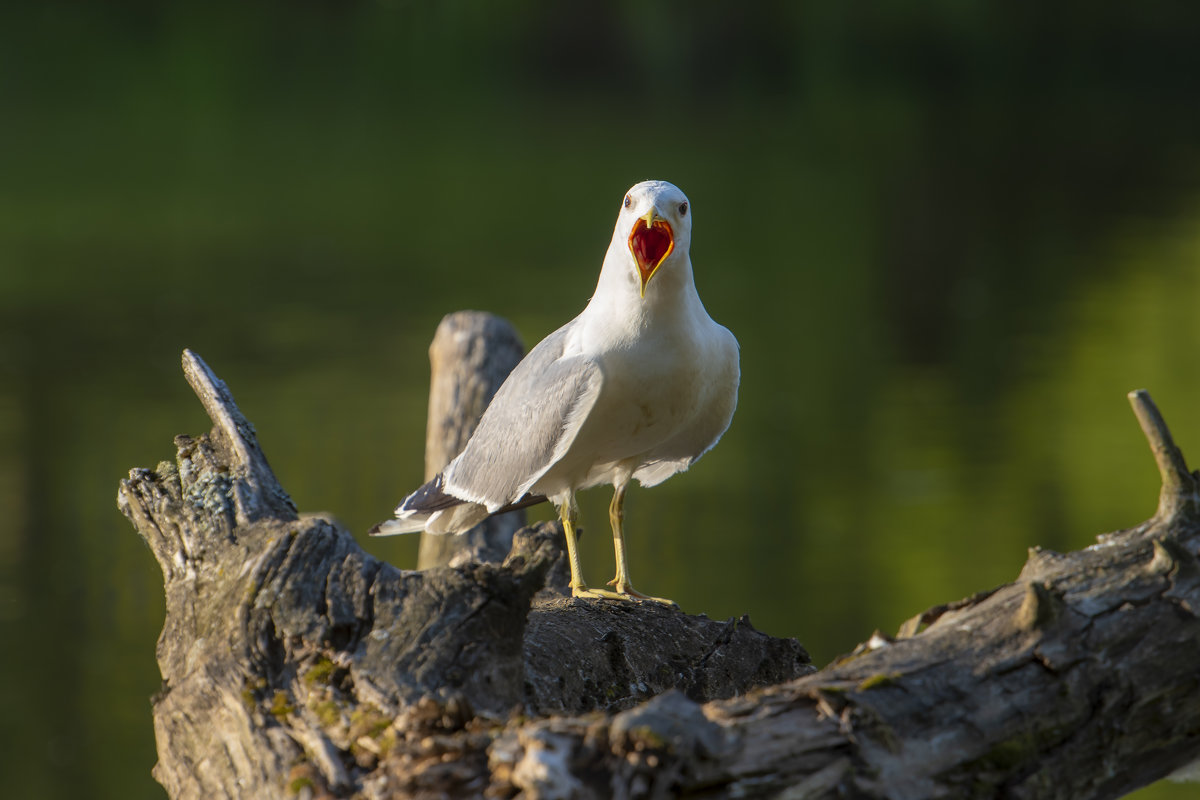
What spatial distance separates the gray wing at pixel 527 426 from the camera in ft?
11.1

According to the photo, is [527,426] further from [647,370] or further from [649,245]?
[649,245]

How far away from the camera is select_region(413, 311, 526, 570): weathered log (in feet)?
18.2

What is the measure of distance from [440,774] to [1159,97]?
95.3ft

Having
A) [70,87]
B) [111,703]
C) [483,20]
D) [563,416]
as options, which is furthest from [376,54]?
[563,416]

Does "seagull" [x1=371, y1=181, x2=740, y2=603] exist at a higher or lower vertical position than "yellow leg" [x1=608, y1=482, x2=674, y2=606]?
higher

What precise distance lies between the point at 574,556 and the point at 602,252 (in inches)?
536

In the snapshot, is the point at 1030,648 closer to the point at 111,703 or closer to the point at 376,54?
the point at 111,703

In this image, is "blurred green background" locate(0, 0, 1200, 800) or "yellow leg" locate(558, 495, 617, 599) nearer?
"yellow leg" locate(558, 495, 617, 599)

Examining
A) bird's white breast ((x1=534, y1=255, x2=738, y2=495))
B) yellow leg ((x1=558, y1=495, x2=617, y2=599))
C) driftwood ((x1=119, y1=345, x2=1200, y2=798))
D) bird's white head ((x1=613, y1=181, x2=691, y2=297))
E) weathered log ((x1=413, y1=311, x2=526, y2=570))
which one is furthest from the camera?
weathered log ((x1=413, y1=311, x2=526, y2=570))

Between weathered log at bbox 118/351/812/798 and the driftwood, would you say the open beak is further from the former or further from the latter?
the driftwood

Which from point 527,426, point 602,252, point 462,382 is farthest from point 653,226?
point 602,252

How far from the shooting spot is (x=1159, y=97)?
2770 cm

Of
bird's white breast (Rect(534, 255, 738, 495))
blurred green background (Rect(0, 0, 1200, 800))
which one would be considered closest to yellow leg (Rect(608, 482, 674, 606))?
bird's white breast (Rect(534, 255, 738, 495))

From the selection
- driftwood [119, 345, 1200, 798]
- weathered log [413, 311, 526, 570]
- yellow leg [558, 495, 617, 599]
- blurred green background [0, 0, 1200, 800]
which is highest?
blurred green background [0, 0, 1200, 800]
